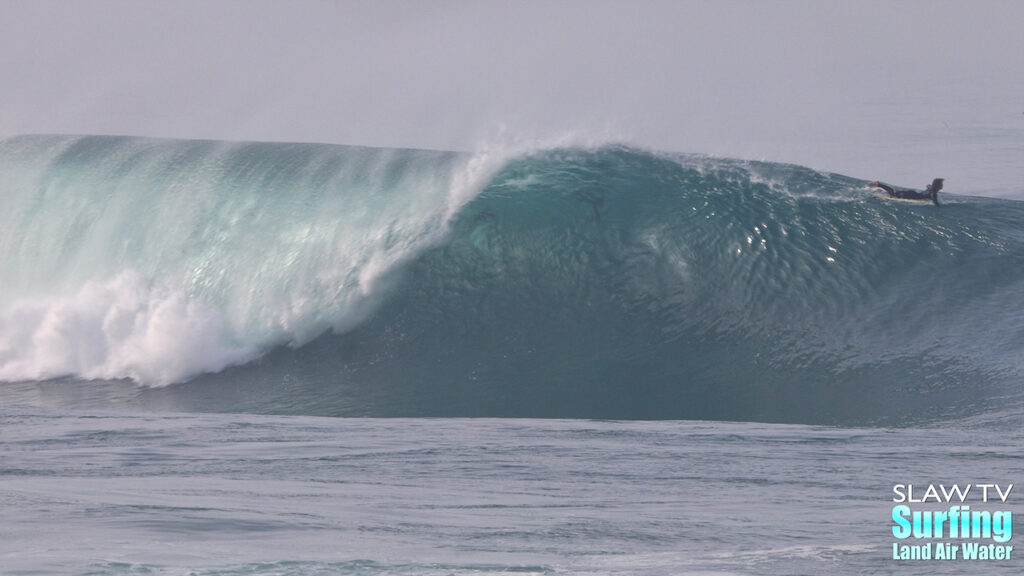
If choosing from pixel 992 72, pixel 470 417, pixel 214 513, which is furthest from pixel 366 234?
pixel 992 72

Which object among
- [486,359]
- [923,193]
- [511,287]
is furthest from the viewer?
→ [923,193]

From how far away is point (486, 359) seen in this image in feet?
45.6

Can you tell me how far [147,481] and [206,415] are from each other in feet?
11.5

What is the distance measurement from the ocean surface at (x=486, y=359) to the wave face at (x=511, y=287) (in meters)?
0.05

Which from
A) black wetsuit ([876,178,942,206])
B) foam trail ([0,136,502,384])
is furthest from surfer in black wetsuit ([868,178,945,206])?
foam trail ([0,136,502,384])

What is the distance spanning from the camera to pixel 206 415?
12.0m

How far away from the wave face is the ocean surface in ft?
0.15

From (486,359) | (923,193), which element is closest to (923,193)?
(923,193)

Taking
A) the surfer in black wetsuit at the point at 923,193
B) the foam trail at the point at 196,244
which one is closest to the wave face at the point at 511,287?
the foam trail at the point at 196,244

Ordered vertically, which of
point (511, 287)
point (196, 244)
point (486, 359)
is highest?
point (196, 244)

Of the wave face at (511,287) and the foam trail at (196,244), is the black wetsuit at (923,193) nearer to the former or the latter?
the wave face at (511,287)

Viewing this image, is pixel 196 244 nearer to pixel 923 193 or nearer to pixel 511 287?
pixel 511 287

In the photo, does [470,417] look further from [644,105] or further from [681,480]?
[644,105]

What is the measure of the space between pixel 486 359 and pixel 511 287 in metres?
1.57
